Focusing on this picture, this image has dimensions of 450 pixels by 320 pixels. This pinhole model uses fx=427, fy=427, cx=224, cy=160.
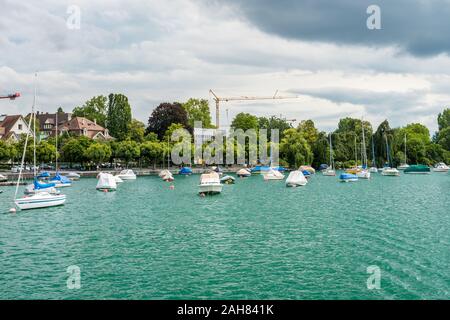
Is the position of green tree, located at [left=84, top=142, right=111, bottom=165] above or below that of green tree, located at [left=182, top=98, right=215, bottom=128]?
below

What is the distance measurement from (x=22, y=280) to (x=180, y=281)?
7350 mm

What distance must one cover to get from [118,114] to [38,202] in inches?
4532

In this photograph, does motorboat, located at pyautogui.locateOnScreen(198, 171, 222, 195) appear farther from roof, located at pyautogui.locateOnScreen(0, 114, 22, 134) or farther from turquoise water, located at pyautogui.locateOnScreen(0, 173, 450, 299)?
roof, located at pyautogui.locateOnScreen(0, 114, 22, 134)

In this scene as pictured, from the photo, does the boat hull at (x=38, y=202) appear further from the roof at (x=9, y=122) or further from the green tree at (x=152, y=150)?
the roof at (x=9, y=122)

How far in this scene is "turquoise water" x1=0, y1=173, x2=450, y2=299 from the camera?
1841 centimetres

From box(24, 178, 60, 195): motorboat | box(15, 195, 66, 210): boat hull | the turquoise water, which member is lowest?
the turquoise water

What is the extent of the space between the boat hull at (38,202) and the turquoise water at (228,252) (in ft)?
3.79

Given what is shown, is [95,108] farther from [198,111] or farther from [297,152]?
[297,152]

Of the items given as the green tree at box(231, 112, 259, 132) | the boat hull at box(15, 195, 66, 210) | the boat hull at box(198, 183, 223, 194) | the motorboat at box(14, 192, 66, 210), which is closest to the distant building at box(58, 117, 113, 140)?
the green tree at box(231, 112, 259, 132)

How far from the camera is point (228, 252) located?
24672 millimetres

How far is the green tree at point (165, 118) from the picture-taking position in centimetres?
14150

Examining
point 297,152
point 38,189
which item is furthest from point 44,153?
point 297,152

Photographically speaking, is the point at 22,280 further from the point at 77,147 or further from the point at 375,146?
the point at 375,146

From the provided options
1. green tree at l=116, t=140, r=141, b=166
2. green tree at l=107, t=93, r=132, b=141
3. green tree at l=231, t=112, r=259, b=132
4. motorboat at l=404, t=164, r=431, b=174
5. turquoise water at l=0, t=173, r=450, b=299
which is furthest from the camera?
green tree at l=231, t=112, r=259, b=132
